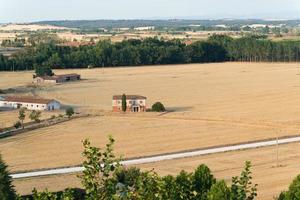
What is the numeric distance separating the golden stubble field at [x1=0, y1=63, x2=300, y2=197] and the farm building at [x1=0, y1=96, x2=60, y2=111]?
2723mm

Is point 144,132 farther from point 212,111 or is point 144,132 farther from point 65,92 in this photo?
point 65,92

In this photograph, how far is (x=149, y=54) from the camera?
4358 inches

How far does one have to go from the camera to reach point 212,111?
2098 inches

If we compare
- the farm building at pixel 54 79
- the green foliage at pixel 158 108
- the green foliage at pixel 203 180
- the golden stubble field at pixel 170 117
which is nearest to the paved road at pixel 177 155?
the golden stubble field at pixel 170 117

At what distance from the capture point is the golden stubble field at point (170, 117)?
3653cm

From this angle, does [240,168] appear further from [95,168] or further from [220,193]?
[95,168]

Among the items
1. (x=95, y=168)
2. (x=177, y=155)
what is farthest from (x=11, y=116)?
(x=95, y=168)

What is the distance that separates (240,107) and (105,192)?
46.5m

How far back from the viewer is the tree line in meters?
104

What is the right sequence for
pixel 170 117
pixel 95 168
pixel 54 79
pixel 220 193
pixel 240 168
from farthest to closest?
1. pixel 54 79
2. pixel 170 117
3. pixel 240 168
4. pixel 220 193
5. pixel 95 168

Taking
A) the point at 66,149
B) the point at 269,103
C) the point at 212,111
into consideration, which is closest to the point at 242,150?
the point at 66,149

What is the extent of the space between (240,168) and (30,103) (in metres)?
29.6

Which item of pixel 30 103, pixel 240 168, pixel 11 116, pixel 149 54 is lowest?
pixel 11 116

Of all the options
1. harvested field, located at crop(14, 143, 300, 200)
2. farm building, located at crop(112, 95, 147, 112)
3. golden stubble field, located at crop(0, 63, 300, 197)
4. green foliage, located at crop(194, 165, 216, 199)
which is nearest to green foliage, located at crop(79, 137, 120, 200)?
green foliage, located at crop(194, 165, 216, 199)
